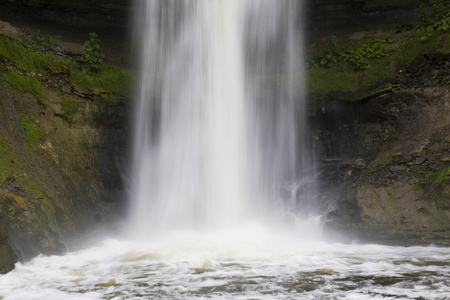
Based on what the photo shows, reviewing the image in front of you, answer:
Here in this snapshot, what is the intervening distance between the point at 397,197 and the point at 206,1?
9.82m

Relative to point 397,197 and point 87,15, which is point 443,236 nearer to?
point 397,197

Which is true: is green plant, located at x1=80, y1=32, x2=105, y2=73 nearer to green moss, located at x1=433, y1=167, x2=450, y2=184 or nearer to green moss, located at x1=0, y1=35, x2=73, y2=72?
green moss, located at x1=0, y1=35, x2=73, y2=72

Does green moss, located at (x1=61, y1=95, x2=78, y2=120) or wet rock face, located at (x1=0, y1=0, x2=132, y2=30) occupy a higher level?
wet rock face, located at (x1=0, y1=0, x2=132, y2=30)

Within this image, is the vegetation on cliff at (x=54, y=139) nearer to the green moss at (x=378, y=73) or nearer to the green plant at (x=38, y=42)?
the green plant at (x=38, y=42)

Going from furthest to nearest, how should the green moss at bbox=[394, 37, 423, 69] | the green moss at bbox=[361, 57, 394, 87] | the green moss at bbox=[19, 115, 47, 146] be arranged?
the green moss at bbox=[361, 57, 394, 87] < the green moss at bbox=[394, 37, 423, 69] < the green moss at bbox=[19, 115, 47, 146]

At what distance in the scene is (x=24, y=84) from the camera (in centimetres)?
1278

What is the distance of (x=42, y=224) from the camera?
9.65m

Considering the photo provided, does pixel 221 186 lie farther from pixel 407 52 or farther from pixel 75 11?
pixel 75 11

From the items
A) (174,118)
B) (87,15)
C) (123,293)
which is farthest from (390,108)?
(87,15)

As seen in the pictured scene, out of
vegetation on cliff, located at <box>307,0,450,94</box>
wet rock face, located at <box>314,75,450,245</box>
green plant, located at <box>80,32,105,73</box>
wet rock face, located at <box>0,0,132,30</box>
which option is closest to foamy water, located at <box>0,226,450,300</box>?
wet rock face, located at <box>314,75,450,245</box>

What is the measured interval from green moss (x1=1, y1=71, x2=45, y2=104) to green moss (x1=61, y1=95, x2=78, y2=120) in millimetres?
705

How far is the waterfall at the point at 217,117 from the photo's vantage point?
13477 mm

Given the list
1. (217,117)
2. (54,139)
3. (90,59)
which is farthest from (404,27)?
(54,139)

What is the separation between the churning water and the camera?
24.1 ft
